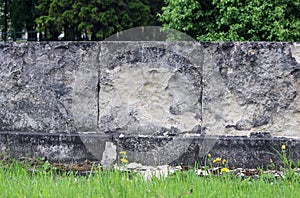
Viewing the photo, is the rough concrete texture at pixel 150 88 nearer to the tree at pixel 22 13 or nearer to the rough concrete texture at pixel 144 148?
the rough concrete texture at pixel 144 148

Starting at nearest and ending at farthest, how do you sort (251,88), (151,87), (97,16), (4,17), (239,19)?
1. (251,88)
2. (151,87)
3. (239,19)
4. (97,16)
5. (4,17)

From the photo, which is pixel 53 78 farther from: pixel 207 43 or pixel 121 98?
pixel 207 43

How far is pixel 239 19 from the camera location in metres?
9.22

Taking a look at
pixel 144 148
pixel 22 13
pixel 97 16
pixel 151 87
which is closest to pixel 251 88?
pixel 151 87

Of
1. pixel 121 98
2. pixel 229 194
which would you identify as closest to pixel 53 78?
pixel 121 98

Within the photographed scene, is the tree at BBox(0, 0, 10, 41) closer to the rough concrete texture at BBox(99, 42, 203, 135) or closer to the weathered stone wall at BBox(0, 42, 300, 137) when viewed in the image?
the weathered stone wall at BBox(0, 42, 300, 137)

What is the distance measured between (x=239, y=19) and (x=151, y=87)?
5511mm

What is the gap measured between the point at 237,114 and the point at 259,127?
0.72 feet

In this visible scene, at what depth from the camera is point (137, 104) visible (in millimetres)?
4223

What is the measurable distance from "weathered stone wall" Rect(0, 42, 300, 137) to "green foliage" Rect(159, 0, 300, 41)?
506cm

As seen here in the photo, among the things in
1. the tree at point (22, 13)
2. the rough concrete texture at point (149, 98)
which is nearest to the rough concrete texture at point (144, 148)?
the rough concrete texture at point (149, 98)

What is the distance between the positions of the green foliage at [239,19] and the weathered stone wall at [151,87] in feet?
16.6

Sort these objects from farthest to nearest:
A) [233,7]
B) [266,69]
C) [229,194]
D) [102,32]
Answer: [102,32] → [233,7] → [266,69] → [229,194]

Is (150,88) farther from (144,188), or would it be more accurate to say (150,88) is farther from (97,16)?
(97,16)
